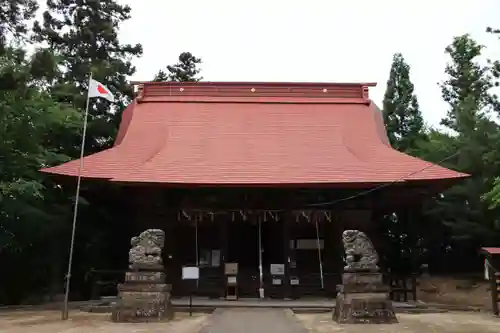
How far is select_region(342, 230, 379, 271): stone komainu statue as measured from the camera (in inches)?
388

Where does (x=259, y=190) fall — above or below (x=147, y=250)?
above

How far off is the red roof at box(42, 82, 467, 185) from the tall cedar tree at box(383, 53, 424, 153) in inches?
293

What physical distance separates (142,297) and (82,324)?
118cm

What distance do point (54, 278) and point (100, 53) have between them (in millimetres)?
8678

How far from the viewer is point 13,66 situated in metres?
11.2

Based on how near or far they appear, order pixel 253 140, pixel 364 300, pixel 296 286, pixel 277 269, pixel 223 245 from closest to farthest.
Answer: pixel 364 300 < pixel 296 286 < pixel 277 269 < pixel 223 245 < pixel 253 140

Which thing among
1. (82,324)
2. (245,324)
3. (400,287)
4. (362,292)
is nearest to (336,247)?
(400,287)

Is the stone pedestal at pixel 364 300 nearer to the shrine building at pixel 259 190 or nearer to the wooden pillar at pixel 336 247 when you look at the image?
the shrine building at pixel 259 190

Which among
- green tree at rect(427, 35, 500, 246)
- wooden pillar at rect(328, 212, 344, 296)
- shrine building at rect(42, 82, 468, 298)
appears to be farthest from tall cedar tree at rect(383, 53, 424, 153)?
wooden pillar at rect(328, 212, 344, 296)

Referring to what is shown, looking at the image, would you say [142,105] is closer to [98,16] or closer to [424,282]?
[98,16]

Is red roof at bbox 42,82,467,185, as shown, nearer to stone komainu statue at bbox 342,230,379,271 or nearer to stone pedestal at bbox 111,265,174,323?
stone komainu statue at bbox 342,230,379,271

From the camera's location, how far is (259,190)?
1396 cm

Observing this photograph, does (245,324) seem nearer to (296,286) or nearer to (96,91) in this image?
(296,286)

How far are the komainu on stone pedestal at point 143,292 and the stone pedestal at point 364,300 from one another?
3428 mm
